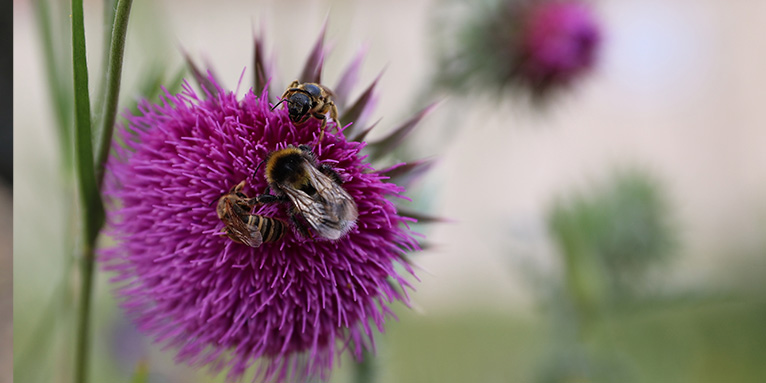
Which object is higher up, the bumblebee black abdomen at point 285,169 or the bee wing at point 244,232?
the bumblebee black abdomen at point 285,169

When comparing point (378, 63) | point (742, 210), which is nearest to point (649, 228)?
point (378, 63)

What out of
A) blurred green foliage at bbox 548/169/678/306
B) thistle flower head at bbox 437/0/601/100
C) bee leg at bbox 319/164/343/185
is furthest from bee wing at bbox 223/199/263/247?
blurred green foliage at bbox 548/169/678/306

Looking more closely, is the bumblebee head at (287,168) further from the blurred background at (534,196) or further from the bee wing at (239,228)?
the blurred background at (534,196)

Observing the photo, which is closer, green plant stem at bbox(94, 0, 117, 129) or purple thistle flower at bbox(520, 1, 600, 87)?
green plant stem at bbox(94, 0, 117, 129)

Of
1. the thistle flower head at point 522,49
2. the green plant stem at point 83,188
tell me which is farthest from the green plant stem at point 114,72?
the thistle flower head at point 522,49

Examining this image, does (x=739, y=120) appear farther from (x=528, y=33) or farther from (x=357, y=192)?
(x=357, y=192)

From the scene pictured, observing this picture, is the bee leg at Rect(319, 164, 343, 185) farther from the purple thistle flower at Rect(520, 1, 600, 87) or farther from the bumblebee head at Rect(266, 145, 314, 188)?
the purple thistle flower at Rect(520, 1, 600, 87)

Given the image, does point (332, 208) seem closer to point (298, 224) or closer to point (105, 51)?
point (298, 224)
